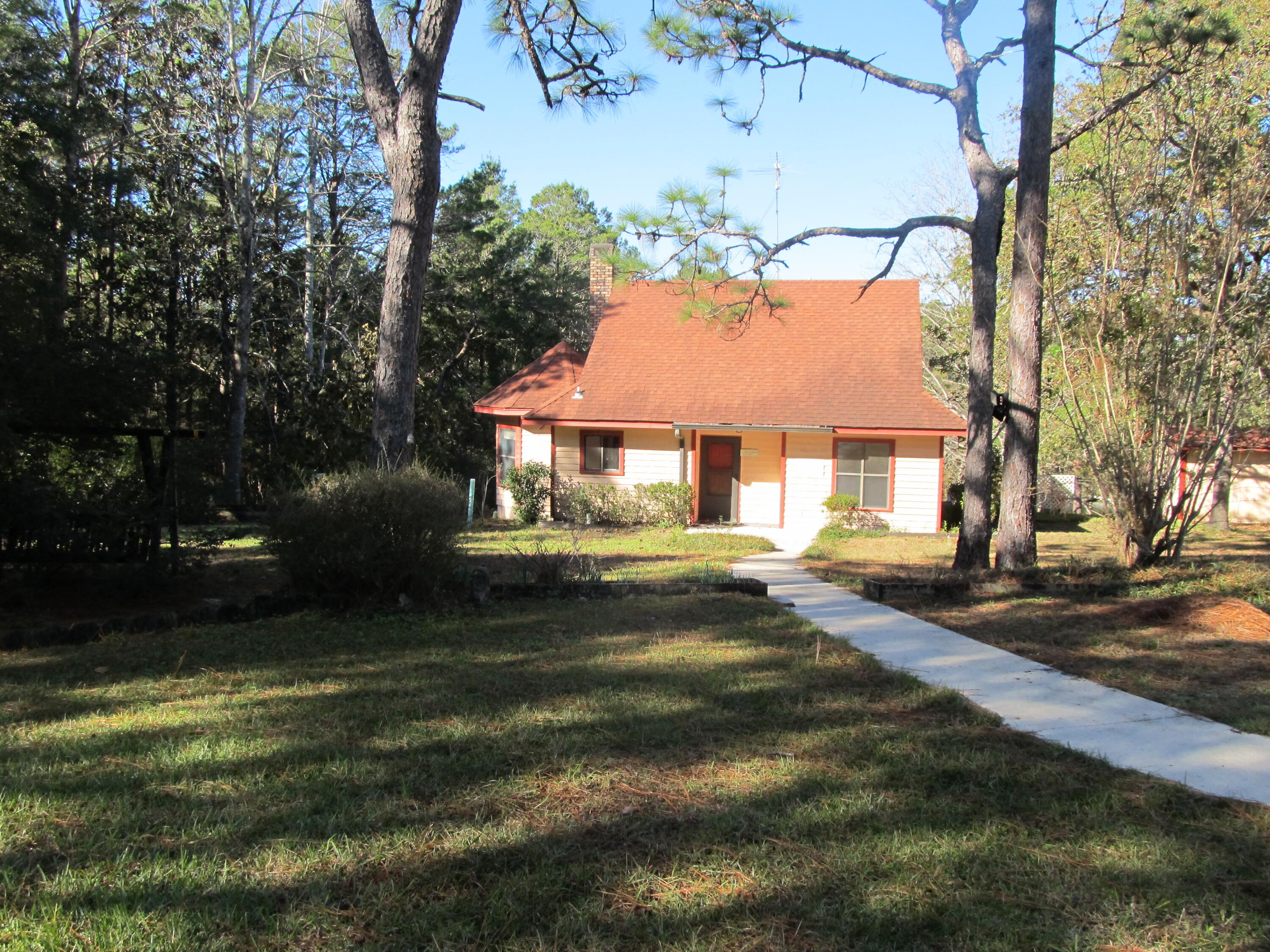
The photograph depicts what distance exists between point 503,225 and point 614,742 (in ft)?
103

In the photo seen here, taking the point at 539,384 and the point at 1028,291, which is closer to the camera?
the point at 1028,291

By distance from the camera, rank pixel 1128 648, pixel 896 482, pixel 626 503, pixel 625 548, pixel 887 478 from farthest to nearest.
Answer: pixel 626 503 → pixel 887 478 → pixel 896 482 → pixel 625 548 → pixel 1128 648

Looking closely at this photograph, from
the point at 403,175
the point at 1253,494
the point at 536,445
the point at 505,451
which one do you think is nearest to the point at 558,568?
the point at 403,175

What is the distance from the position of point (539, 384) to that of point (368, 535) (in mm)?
13982

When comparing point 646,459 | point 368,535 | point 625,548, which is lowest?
point 625,548

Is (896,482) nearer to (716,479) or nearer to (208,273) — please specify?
(716,479)

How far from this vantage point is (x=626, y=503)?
19672mm

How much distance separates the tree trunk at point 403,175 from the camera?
30.7ft

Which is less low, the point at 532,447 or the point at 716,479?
the point at 532,447

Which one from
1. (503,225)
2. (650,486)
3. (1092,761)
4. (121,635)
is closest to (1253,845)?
(1092,761)

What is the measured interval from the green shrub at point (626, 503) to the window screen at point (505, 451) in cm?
169

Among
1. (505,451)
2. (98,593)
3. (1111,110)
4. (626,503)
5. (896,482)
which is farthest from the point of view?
(505,451)

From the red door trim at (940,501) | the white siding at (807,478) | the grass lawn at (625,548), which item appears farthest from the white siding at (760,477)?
the red door trim at (940,501)

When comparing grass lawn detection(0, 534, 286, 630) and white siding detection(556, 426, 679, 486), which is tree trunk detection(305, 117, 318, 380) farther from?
grass lawn detection(0, 534, 286, 630)
